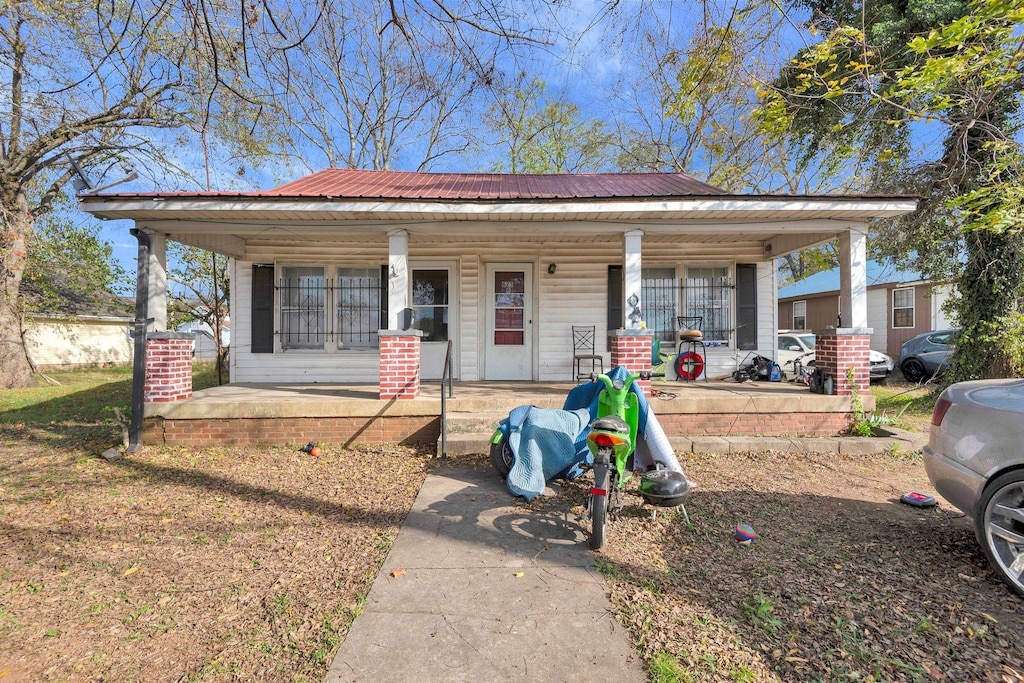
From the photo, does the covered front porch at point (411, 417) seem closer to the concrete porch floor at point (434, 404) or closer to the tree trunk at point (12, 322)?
the concrete porch floor at point (434, 404)

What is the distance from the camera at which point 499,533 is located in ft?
11.3

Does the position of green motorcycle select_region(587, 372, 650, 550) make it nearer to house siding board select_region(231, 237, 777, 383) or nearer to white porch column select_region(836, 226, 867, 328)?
white porch column select_region(836, 226, 867, 328)

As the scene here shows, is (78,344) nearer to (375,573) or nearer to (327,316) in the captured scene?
(327,316)

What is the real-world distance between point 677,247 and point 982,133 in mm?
5407

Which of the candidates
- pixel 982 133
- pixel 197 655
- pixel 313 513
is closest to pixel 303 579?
pixel 197 655

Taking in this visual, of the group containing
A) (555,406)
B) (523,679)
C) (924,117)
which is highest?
(924,117)

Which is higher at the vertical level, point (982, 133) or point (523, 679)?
point (982, 133)

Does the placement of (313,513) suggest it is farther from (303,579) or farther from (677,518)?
(677,518)

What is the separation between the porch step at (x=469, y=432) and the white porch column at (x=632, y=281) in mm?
2091

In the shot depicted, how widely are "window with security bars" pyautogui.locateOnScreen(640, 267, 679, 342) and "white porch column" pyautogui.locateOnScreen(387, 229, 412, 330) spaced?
4.37 m

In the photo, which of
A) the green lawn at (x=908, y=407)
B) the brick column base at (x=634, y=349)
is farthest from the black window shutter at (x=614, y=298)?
the green lawn at (x=908, y=407)

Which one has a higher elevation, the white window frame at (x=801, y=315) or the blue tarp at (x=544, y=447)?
the white window frame at (x=801, y=315)

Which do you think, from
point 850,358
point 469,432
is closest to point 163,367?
point 469,432

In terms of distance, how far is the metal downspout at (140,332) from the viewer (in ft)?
18.4
